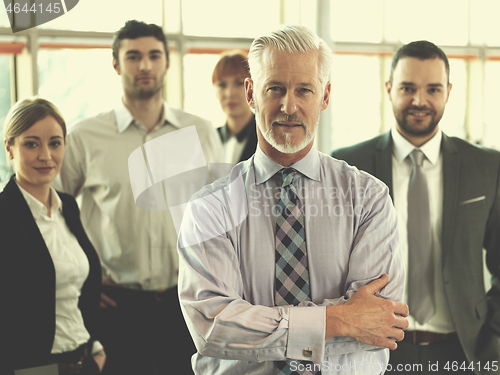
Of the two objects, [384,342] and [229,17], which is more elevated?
[229,17]

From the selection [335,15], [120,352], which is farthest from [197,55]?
[120,352]

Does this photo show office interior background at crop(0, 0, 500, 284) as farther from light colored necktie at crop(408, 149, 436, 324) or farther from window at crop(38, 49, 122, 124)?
light colored necktie at crop(408, 149, 436, 324)

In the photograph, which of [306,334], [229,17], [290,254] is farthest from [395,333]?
[229,17]

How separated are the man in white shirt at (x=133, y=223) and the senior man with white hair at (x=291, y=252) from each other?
367mm

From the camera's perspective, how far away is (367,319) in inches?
52.1

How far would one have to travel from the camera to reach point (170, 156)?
1873 millimetres

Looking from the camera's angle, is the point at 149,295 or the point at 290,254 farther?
the point at 149,295

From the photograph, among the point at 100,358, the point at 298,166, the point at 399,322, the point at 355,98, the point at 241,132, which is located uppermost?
the point at 355,98

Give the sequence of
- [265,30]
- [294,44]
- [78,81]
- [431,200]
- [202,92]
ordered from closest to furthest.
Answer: [294,44] → [265,30] → [78,81] → [202,92] → [431,200]

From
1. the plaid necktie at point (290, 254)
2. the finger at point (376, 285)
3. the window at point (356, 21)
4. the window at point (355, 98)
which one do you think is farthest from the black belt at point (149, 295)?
the window at point (356, 21)

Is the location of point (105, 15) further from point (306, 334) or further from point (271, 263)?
point (306, 334)

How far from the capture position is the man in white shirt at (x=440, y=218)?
1.98 m

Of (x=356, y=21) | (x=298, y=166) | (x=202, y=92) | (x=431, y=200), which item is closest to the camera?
(x=298, y=166)

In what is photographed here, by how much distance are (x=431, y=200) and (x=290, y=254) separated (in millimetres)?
831
